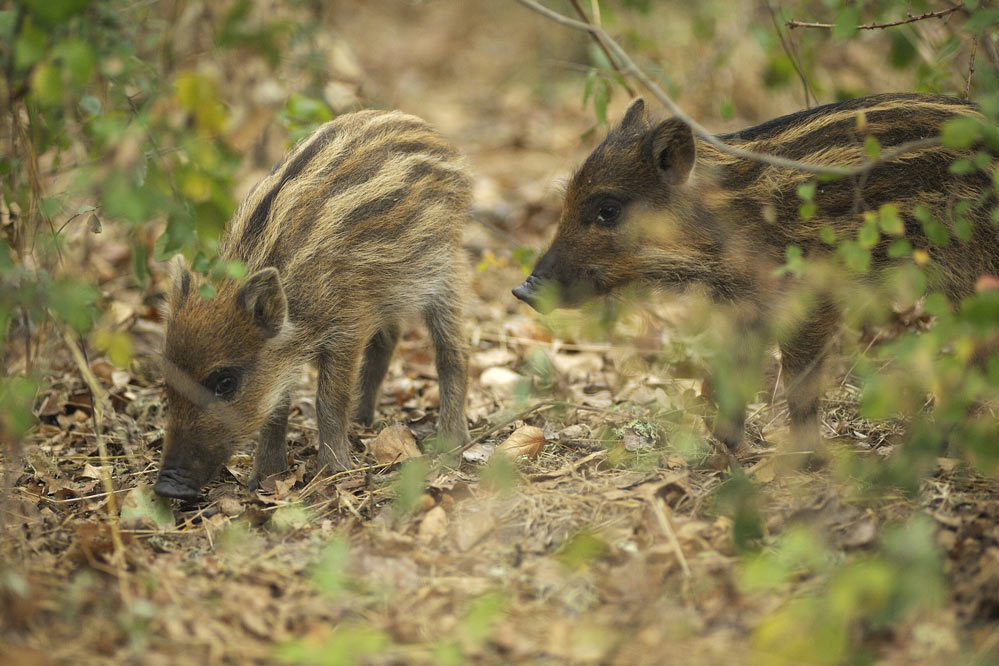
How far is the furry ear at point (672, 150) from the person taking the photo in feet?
14.2

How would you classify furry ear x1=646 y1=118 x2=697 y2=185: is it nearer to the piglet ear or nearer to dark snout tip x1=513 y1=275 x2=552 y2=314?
dark snout tip x1=513 y1=275 x2=552 y2=314

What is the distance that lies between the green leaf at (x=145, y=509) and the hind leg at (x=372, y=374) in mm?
1374

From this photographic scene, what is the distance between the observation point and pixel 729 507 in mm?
3506

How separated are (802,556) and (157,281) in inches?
192

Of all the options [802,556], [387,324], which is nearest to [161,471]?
[387,324]

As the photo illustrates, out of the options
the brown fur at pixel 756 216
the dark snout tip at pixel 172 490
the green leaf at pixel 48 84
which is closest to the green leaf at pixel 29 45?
the green leaf at pixel 48 84

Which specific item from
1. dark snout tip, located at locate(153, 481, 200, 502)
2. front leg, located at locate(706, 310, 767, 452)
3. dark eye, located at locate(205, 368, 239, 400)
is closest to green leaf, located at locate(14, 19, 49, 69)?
dark eye, located at locate(205, 368, 239, 400)

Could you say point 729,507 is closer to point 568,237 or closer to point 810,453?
point 810,453

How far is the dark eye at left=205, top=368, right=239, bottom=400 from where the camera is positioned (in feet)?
14.1

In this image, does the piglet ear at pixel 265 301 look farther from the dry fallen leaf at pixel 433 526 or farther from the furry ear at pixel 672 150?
the furry ear at pixel 672 150

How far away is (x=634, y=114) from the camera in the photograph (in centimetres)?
473

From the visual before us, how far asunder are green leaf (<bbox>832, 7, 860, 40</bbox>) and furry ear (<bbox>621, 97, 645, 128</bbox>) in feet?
3.46

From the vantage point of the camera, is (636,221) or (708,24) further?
(708,24)

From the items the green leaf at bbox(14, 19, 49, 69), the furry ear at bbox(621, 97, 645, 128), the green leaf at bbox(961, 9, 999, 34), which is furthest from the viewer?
the furry ear at bbox(621, 97, 645, 128)
